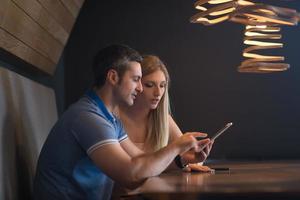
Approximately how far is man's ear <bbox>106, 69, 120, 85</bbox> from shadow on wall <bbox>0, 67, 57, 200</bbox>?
644 mm

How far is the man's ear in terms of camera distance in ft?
9.21

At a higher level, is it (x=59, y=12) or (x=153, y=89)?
(x=59, y=12)

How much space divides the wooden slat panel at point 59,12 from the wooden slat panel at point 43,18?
3 cm

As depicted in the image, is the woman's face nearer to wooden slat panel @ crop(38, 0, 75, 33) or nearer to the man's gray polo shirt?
wooden slat panel @ crop(38, 0, 75, 33)

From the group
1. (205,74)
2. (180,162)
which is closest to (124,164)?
(180,162)

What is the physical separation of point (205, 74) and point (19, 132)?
2781 mm

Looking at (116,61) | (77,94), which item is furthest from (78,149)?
(77,94)

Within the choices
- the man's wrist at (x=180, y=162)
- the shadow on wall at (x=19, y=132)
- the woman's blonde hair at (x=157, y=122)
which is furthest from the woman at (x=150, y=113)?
the shadow on wall at (x=19, y=132)

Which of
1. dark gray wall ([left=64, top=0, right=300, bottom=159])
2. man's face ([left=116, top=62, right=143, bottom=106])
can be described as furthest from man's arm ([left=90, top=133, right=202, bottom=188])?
dark gray wall ([left=64, top=0, right=300, bottom=159])

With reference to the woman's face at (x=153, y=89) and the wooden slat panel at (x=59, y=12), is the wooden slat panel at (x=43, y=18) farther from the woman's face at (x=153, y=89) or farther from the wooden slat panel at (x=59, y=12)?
the woman's face at (x=153, y=89)

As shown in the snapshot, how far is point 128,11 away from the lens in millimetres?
5723

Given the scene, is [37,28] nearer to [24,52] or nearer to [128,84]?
[24,52]

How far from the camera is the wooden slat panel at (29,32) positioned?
3.14 metres

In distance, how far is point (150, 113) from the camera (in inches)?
147
